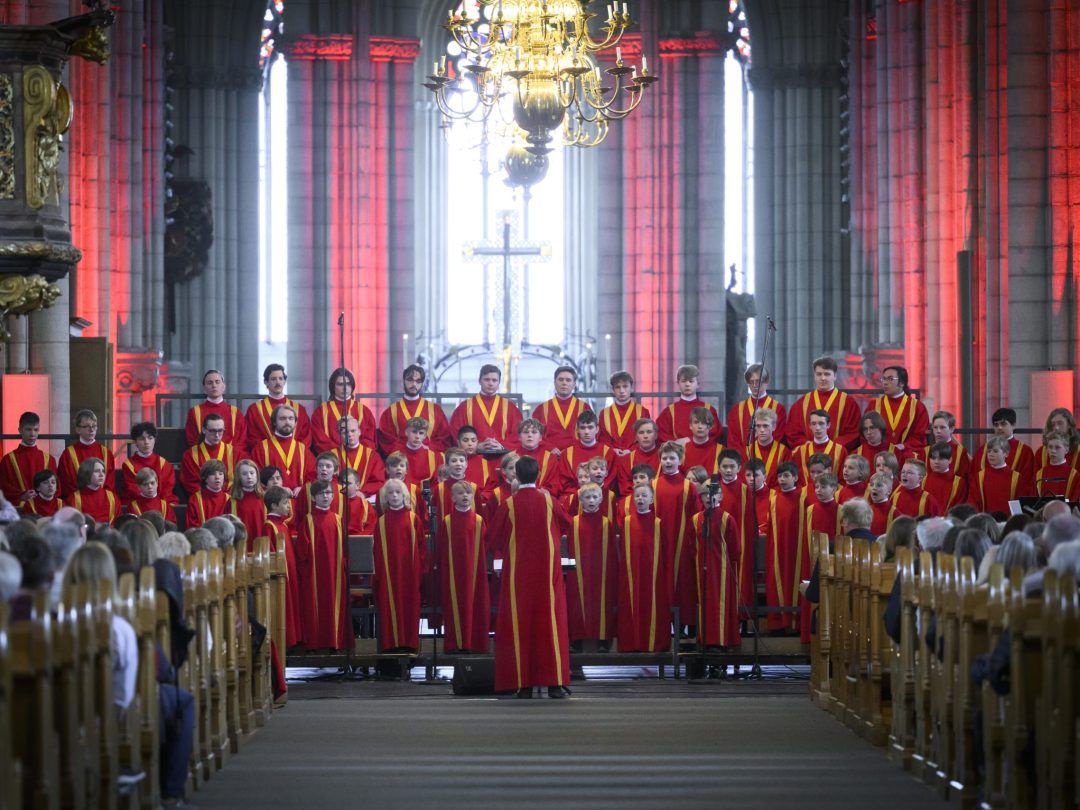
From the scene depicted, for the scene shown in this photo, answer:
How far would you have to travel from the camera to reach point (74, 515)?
9.26 metres

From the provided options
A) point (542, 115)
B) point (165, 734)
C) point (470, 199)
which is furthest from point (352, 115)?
point (165, 734)

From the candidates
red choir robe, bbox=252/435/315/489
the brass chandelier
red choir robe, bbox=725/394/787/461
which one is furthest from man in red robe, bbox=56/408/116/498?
red choir robe, bbox=725/394/787/461

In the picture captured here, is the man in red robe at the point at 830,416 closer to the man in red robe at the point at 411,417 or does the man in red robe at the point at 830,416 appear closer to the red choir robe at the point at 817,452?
the red choir robe at the point at 817,452

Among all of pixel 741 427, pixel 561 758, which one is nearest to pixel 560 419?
pixel 741 427

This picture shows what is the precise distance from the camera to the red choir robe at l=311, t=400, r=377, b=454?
15.2 metres

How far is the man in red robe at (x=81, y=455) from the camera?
47.3ft

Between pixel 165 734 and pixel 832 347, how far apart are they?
2074 cm

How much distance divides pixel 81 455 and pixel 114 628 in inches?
317

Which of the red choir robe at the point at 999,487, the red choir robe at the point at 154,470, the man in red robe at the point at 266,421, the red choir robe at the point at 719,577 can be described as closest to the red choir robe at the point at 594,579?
the red choir robe at the point at 719,577

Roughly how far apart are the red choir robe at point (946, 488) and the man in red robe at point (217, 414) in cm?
515

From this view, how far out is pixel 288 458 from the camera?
1501cm

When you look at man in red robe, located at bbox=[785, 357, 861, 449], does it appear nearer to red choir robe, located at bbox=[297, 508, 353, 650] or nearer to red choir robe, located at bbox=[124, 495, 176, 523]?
red choir robe, located at bbox=[297, 508, 353, 650]

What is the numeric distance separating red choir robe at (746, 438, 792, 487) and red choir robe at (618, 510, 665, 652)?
1570mm

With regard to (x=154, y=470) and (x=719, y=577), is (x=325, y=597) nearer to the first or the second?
(x=154, y=470)
